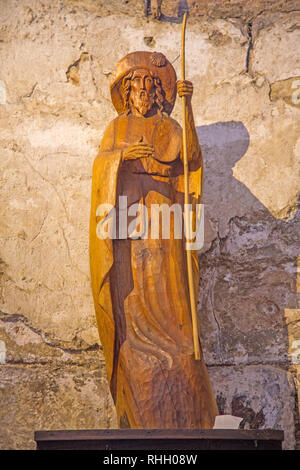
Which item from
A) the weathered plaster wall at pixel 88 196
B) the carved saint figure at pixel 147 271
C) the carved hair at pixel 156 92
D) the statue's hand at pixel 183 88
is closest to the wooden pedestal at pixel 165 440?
the carved saint figure at pixel 147 271

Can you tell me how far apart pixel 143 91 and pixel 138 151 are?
464 millimetres

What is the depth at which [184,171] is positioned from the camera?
374cm

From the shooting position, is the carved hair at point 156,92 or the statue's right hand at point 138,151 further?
the carved hair at point 156,92

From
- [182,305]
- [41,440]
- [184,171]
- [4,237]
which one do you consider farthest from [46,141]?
[41,440]

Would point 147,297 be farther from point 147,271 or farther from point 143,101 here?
point 143,101

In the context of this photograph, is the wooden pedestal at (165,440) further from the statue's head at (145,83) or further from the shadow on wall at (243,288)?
the statue's head at (145,83)

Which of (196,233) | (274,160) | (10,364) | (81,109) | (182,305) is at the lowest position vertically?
(10,364)

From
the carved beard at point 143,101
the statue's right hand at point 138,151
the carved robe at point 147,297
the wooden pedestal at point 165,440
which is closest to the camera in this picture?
the wooden pedestal at point 165,440

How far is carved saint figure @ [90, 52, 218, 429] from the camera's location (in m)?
3.43

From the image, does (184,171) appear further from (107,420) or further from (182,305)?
(107,420)

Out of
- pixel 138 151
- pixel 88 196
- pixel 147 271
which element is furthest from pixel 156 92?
pixel 147 271

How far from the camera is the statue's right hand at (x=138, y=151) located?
371cm

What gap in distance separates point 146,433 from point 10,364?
1775 millimetres

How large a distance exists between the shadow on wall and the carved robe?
A: 675 millimetres
